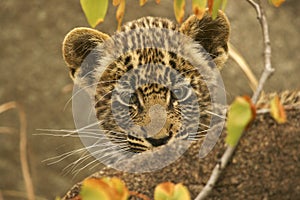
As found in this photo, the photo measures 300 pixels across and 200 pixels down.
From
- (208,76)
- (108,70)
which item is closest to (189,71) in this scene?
(208,76)

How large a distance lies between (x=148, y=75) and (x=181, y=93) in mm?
233

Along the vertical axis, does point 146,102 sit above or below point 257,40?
above

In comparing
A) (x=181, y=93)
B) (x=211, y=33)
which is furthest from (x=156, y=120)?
(x=211, y=33)

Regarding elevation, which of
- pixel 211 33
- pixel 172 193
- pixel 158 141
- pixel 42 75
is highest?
pixel 172 193

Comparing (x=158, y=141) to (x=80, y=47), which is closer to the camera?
(x=158, y=141)

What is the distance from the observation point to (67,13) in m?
7.33

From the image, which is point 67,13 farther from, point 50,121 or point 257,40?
point 257,40

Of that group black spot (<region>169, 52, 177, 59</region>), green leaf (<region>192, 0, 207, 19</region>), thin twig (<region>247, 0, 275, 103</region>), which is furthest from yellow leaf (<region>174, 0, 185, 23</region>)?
black spot (<region>169, 52, 177, 59</region>)

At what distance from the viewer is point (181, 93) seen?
4.57m

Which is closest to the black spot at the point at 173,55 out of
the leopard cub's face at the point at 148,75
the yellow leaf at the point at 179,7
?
the leopard cub's face at the point at 148,75

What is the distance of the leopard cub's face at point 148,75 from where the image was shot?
445 cm

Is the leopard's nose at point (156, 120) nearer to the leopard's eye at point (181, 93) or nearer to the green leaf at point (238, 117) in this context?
the leopard's eye at point (181, 93)

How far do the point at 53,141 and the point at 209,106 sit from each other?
3.06 m

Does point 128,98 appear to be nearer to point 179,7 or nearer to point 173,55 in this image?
point 173,55
